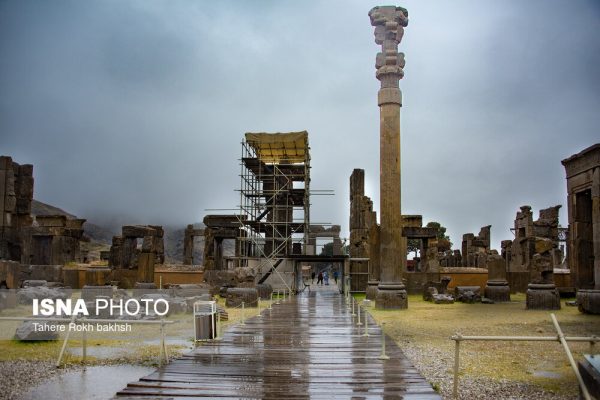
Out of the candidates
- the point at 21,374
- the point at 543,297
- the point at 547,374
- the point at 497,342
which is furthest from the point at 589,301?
the point at 21,374

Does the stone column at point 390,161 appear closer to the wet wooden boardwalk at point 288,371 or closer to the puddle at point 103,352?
the wet wooden boardwalk at point 288,371

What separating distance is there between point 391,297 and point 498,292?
22.2 feet

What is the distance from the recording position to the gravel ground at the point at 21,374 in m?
7.57

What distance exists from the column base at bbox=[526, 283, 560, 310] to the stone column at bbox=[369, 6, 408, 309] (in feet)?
15.0

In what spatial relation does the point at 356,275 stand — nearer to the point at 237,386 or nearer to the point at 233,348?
the point at 233,348

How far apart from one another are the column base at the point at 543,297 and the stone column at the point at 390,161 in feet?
15.0

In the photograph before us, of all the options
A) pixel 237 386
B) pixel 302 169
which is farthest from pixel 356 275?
pixel 237 386

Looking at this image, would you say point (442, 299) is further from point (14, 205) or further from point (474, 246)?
point (14, 205)

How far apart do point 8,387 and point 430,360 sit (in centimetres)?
651

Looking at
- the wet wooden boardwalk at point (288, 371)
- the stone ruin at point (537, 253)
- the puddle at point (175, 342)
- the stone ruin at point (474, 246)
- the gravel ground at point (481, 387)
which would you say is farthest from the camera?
the stone ruin at point (474, 246)

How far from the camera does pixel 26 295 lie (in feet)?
66.3

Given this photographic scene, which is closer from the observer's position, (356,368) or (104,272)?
(356,368)

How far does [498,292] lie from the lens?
2472cm

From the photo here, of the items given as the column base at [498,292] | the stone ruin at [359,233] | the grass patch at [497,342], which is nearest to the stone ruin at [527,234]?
the column base at [498,292]
